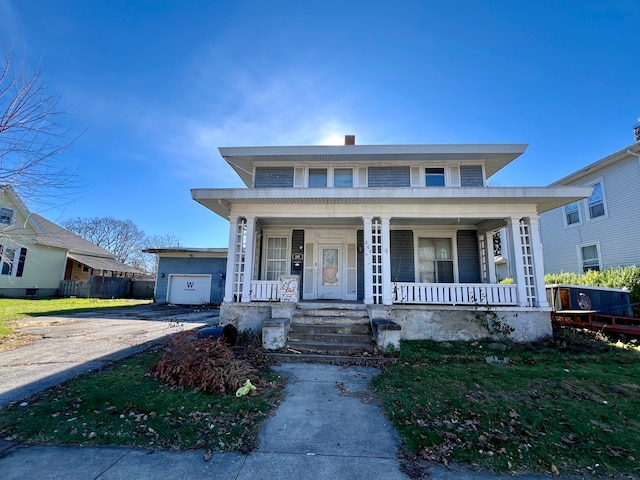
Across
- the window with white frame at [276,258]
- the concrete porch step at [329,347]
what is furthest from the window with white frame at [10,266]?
the concrete porch step at [329,347]

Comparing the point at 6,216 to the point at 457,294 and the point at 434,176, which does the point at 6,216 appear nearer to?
the point at 434,176

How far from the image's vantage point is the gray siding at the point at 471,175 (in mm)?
9734

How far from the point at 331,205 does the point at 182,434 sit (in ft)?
20.1

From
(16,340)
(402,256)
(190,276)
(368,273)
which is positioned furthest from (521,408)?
(190,276)

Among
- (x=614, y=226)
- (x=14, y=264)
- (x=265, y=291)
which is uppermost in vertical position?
(x=614, y=226)

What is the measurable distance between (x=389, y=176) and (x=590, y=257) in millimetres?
10785

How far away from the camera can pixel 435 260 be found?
10172 mm

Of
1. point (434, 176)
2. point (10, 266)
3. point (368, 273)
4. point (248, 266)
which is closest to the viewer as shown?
point (368, 273)

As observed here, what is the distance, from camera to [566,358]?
6098 mm

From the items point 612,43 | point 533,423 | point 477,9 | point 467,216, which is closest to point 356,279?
point 467,216

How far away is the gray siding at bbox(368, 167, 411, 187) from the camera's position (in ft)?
32.5

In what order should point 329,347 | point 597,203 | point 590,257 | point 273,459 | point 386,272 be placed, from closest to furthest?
1. point 273,459
2. point 329,347
3. point 386,272
4. point 597,203
5. point 590,257

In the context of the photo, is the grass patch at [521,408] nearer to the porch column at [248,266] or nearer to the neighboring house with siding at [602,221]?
the porch column at [248,266]

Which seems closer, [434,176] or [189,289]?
[434,176]
